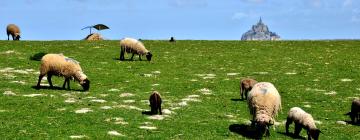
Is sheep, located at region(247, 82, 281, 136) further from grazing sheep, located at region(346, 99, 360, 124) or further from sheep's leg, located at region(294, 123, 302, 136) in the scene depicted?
grazing sheep, located at region(346, 99, 360, 124)

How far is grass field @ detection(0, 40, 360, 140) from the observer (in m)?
23.4

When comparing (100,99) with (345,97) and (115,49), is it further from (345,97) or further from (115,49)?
(115,49)

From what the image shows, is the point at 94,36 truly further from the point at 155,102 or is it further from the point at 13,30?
the point at 155,102

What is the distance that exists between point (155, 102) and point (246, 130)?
208 inches

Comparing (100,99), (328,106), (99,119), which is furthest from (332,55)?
(99,119)

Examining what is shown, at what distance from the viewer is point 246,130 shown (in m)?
23.8

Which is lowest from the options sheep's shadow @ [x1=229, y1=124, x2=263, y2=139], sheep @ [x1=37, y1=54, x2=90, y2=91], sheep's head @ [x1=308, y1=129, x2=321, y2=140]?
sheep's shadow @ [x1=229, y1=124, x2=263, y2=139]

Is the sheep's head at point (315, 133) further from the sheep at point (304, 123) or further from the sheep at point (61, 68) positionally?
the sheep at point (61, 68)

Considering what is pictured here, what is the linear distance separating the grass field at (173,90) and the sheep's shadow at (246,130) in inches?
9.2

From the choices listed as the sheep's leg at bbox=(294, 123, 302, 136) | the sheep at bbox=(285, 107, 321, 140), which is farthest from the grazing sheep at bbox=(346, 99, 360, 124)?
the sheep's leg at bbox=(294, 123, 302, 136)

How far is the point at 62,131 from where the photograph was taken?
21938 millimetres

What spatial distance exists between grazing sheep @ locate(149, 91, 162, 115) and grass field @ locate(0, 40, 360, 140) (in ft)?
2.40

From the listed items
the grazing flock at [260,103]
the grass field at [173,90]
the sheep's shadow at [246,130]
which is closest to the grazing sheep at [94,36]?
the grass field at [173,90]

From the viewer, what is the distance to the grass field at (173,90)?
23372 mm
